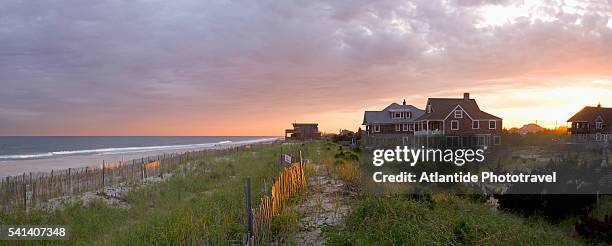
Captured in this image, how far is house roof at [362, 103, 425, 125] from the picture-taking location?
5028cm

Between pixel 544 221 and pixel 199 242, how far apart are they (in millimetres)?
9585

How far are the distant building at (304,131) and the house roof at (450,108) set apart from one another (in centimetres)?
3360

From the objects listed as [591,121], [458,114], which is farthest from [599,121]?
[458,114]

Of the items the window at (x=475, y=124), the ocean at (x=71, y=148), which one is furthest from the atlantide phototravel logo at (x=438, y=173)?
the ocean at (x=71, y=148)

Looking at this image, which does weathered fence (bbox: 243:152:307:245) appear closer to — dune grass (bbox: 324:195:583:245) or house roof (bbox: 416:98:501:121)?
dune grass (bbox: 324:195:583:245)

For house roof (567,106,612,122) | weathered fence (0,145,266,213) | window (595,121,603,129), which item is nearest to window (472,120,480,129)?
house roof (567,106,612,122)

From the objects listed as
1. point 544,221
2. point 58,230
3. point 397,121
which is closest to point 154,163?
point 58,230

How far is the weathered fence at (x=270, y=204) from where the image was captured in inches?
307

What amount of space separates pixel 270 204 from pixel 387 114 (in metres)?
43.7

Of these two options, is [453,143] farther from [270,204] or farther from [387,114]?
[387,114]

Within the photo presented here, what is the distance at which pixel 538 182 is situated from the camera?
14297 millimetres

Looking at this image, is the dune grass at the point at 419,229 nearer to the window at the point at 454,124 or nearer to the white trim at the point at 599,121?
the window at the point at 454,124

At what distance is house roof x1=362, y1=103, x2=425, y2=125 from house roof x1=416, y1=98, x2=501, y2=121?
746 centimetres

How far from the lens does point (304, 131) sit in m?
74.8
